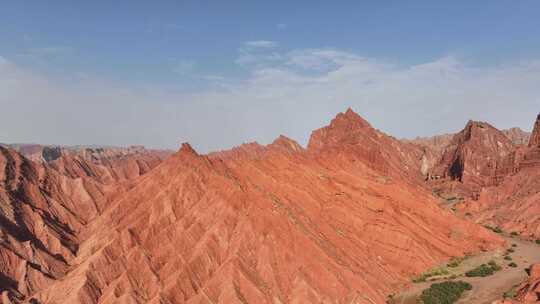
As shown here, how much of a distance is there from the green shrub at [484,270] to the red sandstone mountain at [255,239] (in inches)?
201

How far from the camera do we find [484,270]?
64.6 meters

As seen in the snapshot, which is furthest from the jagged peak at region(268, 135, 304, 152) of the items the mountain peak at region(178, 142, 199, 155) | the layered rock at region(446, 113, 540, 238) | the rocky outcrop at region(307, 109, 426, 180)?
the mountain peak at region(178, 142, 199, 155)

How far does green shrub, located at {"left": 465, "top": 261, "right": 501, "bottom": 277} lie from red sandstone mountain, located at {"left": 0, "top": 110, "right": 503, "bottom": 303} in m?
5.10

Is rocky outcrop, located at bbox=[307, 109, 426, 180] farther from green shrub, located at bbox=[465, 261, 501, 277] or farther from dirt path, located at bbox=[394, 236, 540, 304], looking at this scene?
green shrub, located at bbox=[465, 261, 501, 277]

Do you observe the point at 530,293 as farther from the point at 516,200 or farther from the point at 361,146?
the point at 361,146

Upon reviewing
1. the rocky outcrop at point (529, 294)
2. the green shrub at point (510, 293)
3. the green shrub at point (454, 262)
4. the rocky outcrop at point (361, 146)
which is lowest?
the green shrub at point (510, 293)

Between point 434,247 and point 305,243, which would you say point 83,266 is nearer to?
point 305,243

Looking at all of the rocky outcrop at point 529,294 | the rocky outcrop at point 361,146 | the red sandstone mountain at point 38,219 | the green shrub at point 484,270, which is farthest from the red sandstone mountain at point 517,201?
the red sandstone mountain at point 38,219

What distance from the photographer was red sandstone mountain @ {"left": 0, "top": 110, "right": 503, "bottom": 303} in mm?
52625

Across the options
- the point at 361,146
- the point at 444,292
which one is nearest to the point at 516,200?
the point at 361,146

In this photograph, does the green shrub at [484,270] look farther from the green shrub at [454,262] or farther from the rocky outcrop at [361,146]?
the rocky outcrop at [361,146]

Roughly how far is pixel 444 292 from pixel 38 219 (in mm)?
55603

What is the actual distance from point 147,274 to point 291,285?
16451 millimetres

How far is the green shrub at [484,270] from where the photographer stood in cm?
6320
